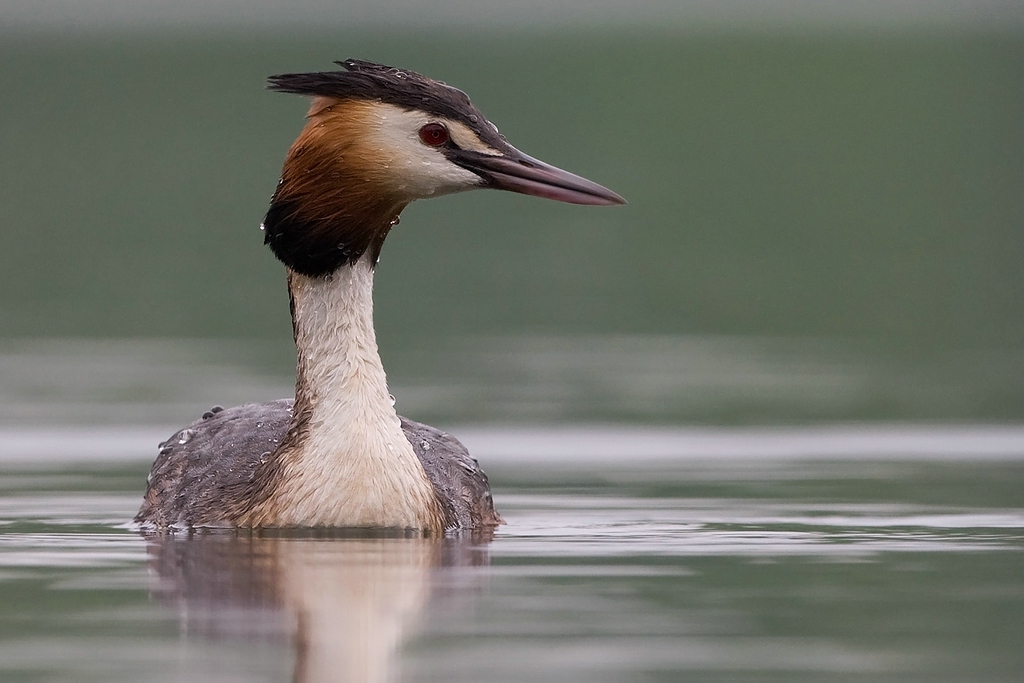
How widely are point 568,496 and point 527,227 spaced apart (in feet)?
85.0

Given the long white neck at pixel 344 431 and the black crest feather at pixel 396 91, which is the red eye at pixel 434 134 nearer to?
the black crest feather at pixel 396 91

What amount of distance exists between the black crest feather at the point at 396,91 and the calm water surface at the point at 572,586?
6.87 feet

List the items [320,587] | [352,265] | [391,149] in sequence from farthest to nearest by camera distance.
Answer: [352,265]
[391,149]
[320,587]

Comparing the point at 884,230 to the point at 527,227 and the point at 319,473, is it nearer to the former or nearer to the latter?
the point at 527,227

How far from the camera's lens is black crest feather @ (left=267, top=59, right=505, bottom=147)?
12.7 metres

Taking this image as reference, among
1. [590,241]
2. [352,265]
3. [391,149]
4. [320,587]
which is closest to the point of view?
[320,587]

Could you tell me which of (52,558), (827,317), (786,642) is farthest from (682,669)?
(827,317)

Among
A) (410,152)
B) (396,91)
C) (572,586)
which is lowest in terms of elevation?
(572,586)

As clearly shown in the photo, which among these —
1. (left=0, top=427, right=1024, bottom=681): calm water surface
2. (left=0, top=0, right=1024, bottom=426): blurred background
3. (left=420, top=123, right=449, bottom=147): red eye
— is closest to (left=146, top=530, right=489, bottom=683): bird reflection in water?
(left=0, top=427, right=1024, bottom=681): calm water surface

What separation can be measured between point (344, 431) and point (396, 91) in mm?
1703

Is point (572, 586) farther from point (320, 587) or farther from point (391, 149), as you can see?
point (391, 149)

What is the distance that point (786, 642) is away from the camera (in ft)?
31.3

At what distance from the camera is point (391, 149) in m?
12.7

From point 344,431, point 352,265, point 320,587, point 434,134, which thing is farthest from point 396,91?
point 320,587
